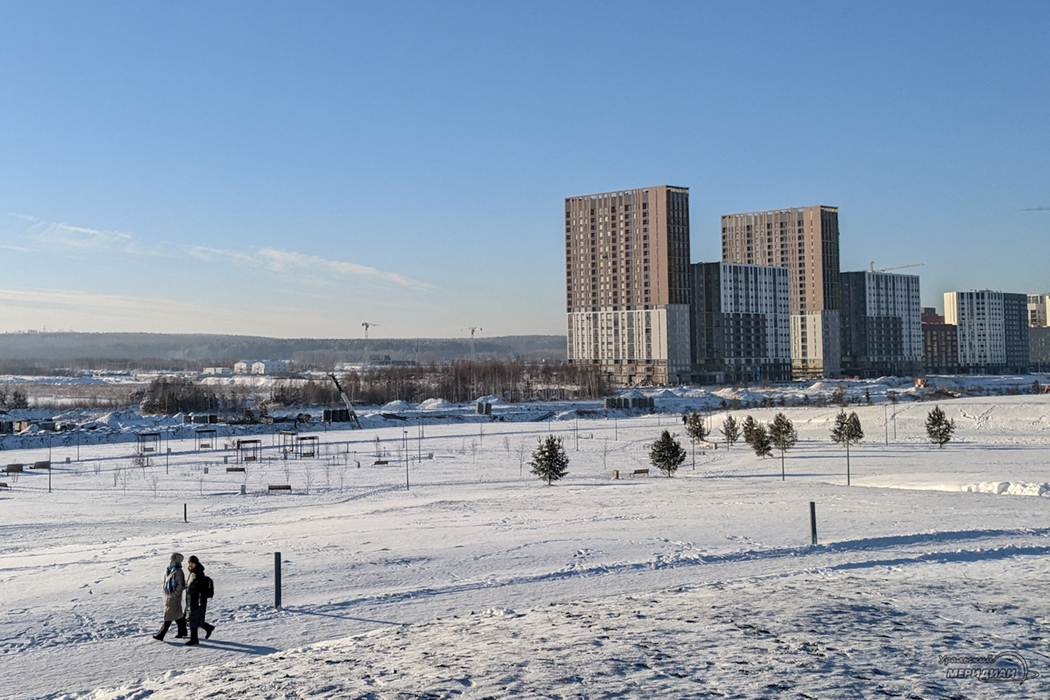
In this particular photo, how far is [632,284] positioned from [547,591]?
139 m

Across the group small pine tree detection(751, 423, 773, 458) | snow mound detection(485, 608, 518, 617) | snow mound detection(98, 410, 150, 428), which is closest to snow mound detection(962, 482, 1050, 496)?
small pine tree detection(751, 423, 773, 458)

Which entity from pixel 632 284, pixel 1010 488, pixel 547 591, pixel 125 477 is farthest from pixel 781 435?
pixel 632 284

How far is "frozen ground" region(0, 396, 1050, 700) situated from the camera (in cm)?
1038

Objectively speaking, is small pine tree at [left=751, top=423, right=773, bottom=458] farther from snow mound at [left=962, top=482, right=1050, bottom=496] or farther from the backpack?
the backpack

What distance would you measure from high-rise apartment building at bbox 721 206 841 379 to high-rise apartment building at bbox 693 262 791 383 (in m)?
12.4

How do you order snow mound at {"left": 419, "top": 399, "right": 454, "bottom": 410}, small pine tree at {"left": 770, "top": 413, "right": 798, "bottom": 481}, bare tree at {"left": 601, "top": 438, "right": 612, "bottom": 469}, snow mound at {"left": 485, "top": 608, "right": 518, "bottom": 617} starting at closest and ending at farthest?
snow mound at {"left": 485, "top": 608, "right": 518, "bottom": 617}
small pine tree at {"left": 770, "top": 413, "right": 798, "bottom": 481}
bare tree at {"left": 601, "top": 438, "right": 612, "bottom": 469}
snow mound at {"left": 419, "top": 399, "right": 454, "bottom": 410}

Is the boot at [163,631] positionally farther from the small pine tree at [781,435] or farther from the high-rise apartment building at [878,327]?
the high-rise apartment building at [878,327]

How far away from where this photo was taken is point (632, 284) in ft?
500

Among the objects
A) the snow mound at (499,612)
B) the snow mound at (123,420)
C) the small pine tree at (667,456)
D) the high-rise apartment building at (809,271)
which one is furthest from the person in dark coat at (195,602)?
the high-rise apartment building at (809,271)

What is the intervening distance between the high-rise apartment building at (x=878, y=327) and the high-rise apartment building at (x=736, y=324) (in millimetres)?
28610

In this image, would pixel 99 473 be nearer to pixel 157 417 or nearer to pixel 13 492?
pixel 13 492

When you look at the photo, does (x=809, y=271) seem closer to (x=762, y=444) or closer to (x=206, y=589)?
(x=762, y=444)

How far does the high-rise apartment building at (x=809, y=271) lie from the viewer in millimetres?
177750

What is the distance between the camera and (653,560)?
1720 centimetres
